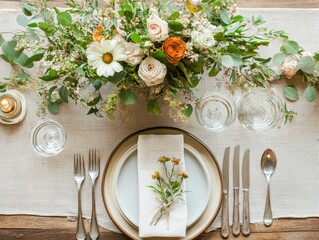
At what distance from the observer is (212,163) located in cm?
132

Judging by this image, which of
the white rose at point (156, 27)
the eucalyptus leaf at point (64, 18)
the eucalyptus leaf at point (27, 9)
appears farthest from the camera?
the eucalyptus leaf at point (27, 9)

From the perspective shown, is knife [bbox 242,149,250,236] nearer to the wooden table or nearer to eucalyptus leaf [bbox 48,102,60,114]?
the wooden table

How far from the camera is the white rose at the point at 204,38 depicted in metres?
1.05

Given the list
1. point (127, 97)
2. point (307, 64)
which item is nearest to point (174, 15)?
point (127, 97)

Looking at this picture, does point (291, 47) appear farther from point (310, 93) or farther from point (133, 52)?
point (133, 52)

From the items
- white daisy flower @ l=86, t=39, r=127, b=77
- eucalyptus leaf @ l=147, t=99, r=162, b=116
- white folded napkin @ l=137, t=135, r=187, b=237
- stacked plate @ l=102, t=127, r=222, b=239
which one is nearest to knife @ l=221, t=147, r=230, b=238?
stacked plate @ l=102, t=127, r=222, b=239

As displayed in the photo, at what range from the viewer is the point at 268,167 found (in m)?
1.35

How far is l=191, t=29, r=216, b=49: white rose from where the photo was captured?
105 cm

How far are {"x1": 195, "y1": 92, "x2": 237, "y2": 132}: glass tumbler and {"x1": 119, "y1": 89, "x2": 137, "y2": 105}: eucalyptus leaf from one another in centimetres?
22

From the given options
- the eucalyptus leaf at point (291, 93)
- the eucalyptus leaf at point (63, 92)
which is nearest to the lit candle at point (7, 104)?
the eucalyptus leaf at point (63, 92)

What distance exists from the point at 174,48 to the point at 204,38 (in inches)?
2.8

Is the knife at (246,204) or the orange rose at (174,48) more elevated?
the orange rose at (174,48)

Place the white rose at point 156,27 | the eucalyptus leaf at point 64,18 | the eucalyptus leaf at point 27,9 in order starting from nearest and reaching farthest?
the white rose at point 156,27, the eucalyptus leaf at point 64,18, the eucalyptus leaf at point 27,9

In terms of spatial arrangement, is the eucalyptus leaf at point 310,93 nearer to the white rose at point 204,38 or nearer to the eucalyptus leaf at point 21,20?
the white rose at point 204,38
